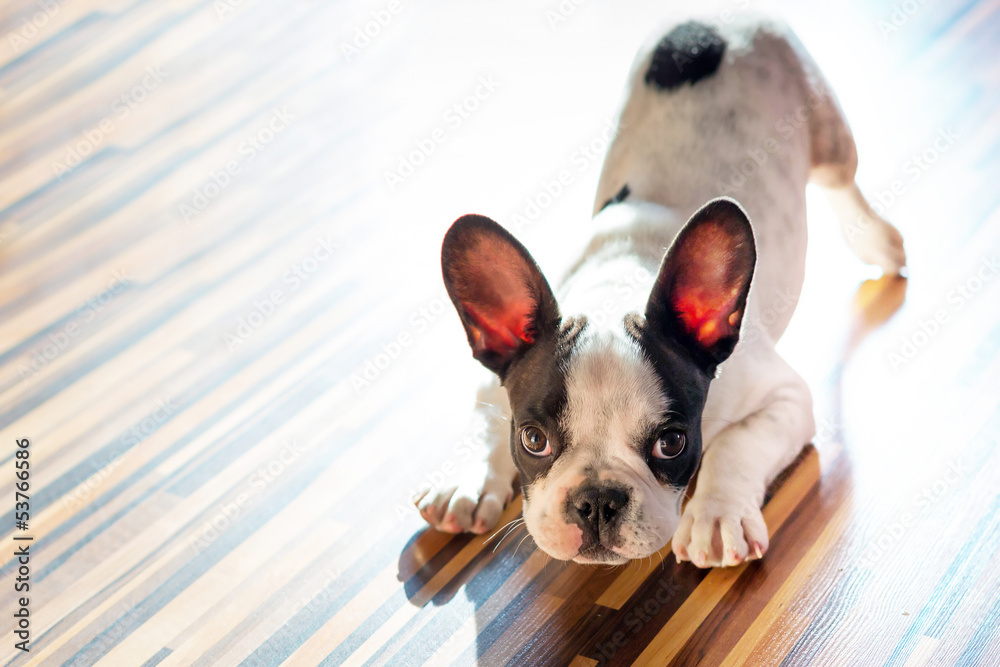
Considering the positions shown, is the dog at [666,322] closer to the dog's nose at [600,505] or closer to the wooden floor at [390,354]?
the dog's nose at [600,505]

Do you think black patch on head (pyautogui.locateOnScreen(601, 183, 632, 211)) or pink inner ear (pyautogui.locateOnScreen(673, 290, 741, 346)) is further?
black patch on head (pyautogui.locateOnScreen(601, 183, 632, 211))

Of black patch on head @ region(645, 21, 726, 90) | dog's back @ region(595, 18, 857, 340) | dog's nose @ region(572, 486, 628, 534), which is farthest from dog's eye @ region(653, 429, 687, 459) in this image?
black patch on head @ region(645, 21, 726, 90)

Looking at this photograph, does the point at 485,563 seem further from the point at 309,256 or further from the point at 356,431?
the point at 309,256

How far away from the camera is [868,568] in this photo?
2.37m

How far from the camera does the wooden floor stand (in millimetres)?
2393

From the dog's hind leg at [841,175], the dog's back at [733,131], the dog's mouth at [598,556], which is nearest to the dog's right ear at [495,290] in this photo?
the dog's mouth at [598,556]

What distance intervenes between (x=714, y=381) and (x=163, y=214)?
332 centimetres

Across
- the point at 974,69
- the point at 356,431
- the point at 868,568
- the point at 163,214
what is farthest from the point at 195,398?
the point at 974,69

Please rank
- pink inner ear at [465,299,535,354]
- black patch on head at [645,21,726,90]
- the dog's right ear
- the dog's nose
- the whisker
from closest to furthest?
the dog's nose, the dog's right ear, pink inner ear at [465,299,535,354], the whisker, black patch on head at [645,21,726,90]

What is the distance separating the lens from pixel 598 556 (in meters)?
2.19

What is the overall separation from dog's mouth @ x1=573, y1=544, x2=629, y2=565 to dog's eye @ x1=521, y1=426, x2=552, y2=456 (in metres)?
0.23

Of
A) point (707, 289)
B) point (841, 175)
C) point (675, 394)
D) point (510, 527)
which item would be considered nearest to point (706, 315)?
point (707, 289)

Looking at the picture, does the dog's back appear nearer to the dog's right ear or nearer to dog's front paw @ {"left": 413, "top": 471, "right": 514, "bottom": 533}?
the dog's right ear

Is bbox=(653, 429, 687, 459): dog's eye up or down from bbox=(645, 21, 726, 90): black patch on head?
down
